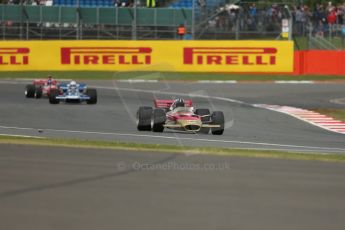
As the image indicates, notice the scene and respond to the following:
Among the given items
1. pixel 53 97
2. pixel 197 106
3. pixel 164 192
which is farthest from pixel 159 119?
pixel 164 192

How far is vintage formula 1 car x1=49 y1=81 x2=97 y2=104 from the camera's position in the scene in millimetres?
20625

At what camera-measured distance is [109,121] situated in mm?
16953

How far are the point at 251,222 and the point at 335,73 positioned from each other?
2689 cm

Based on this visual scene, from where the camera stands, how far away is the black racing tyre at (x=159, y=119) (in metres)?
14.6

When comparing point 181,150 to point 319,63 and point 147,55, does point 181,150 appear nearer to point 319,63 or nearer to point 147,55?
point 147,55

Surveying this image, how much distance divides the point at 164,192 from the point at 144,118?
7.44 m

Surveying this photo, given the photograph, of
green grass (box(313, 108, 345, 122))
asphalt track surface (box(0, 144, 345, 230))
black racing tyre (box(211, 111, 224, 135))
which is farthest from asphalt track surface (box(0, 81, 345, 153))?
asphalt track surface (box(0, 144, 345, 230))

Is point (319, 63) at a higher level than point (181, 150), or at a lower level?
higher

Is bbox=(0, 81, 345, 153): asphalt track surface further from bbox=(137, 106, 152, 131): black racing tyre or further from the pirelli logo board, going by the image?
the pirelli logo board

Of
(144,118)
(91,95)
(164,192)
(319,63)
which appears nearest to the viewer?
(164,192)

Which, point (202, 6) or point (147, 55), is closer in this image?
point (147, 55)

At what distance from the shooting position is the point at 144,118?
14.9 m

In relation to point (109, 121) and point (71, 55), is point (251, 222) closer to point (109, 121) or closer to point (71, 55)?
point (109, 121)

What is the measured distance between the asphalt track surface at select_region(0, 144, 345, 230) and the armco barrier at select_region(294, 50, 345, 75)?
76.4 feet
